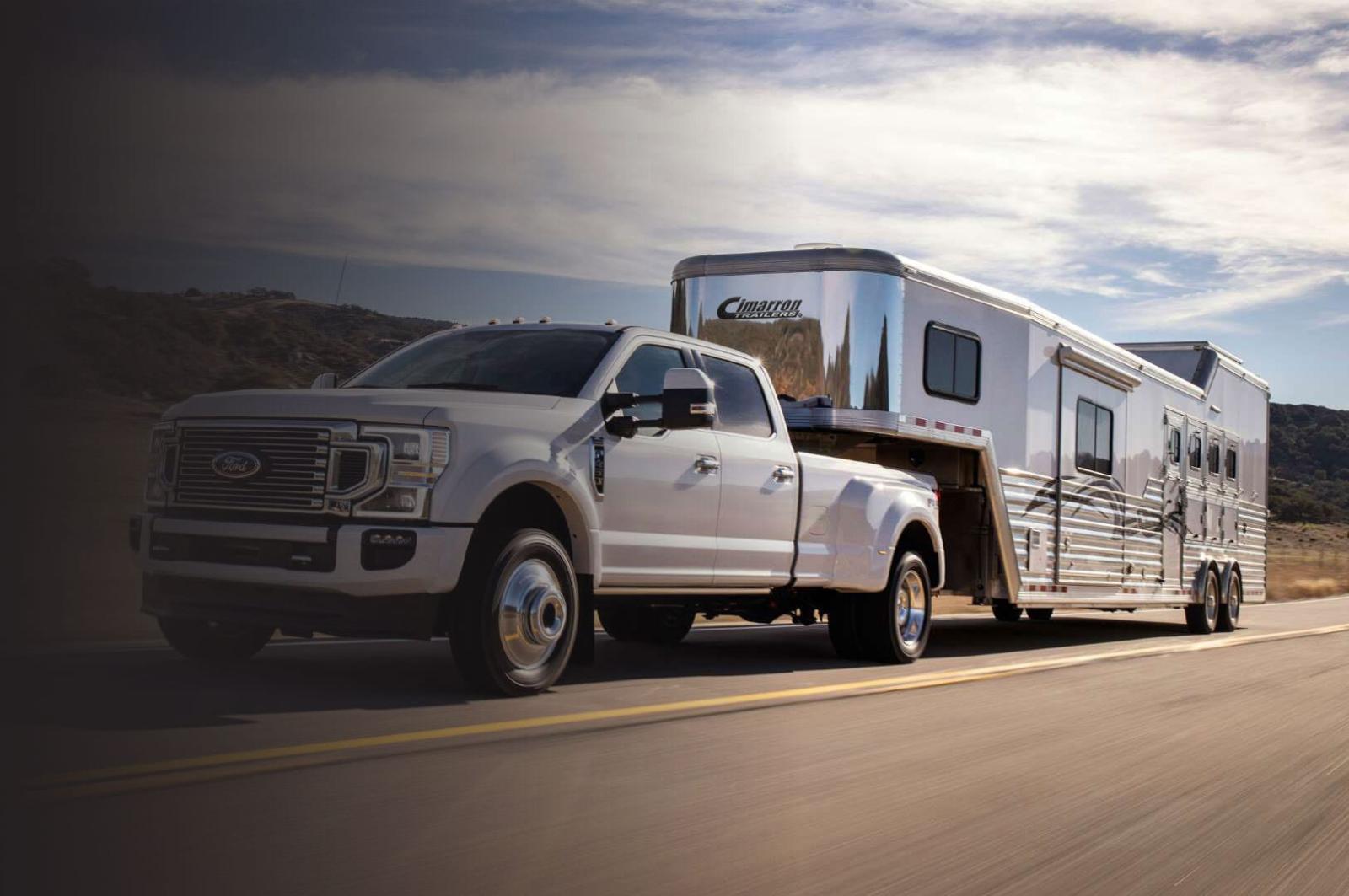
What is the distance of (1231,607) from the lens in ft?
67.2

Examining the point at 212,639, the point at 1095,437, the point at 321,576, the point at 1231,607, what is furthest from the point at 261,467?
the point at 1231,607

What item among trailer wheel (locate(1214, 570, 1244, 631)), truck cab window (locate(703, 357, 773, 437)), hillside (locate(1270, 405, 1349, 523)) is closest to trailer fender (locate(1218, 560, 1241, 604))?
trailer wheel (locate(1214, 570, 1244, 631))

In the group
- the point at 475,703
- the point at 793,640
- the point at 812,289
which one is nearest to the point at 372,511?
the point at 475,703

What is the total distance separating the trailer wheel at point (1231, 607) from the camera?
65.6 feet

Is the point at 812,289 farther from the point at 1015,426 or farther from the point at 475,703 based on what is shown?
the point at 475,703

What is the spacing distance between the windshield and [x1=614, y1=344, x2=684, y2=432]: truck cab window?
20 centimetres

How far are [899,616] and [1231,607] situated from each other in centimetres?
1032

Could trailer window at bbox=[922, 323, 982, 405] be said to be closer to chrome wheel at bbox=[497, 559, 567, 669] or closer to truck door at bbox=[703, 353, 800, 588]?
truck door at bbox=[703, 353, 800, 588]

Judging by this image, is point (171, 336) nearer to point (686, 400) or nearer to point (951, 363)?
point (686, 400)

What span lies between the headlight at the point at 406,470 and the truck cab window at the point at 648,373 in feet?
5.69

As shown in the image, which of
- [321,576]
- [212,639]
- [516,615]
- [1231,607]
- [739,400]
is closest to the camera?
[321,576]

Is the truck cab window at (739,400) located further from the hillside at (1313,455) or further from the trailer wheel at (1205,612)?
the hillside at (1313,455)

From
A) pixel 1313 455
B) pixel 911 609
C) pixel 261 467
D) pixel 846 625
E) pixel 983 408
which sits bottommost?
pixel 846 625

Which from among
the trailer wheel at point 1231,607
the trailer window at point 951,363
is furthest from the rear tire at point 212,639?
the trailer wheel at point 1231,607
